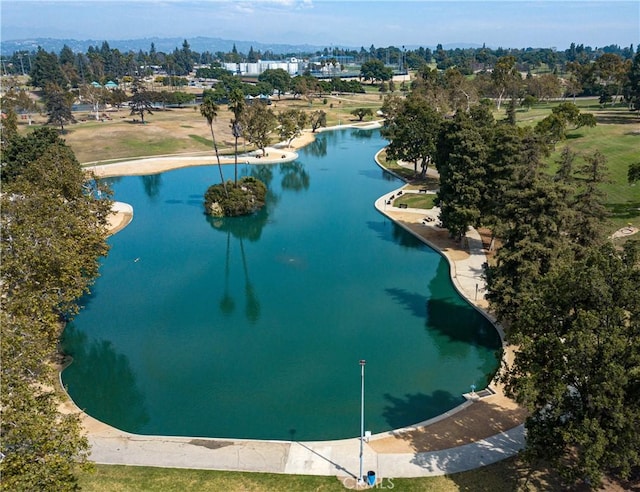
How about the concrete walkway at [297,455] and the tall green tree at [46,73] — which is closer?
the concrete walkway at [297,455]

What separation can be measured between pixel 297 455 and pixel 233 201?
50146 millimetres

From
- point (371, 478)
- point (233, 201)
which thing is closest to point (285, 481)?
point (371, 478)

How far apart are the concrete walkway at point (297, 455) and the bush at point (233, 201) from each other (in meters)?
45.7

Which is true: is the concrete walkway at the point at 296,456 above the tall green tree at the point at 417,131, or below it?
below

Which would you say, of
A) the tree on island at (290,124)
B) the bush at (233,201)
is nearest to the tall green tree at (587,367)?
the bush at (233,201)

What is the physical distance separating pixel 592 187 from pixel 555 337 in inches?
1003

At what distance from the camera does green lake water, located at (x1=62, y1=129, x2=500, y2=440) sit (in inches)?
1307

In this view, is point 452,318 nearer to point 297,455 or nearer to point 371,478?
point 297,455

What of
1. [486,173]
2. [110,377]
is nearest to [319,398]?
[110,377]

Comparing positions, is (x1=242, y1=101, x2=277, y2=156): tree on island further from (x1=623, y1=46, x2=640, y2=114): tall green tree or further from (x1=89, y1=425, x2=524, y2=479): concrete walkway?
(x1=89, y1=425, x2=524, y2=479): concrete walkway

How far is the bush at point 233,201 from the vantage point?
7331cm

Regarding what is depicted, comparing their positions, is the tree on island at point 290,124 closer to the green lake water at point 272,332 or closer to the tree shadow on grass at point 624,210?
the green lake water at point 272,332

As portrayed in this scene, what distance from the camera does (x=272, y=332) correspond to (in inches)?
1676

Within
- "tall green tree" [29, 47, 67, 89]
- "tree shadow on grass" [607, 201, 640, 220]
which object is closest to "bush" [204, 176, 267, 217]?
"tree shadow on grass" [607, 201, 640, 220]
